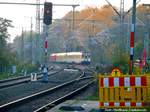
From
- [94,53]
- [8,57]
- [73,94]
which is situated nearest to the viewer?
[73,94]

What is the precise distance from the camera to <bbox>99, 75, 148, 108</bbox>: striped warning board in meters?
16.5

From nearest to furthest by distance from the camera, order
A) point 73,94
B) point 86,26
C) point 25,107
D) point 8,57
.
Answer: point 25,107, point 73,94, point 8,57, point 86,26

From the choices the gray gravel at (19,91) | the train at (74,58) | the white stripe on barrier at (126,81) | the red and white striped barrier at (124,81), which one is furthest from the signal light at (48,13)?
the train at (74,58)

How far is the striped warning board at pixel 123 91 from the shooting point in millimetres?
16531

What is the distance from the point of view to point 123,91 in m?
16.8

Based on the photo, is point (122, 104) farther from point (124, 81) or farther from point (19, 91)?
point (19, 91)

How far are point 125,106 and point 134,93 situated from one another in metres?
0.47

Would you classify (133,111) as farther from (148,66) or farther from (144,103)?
(148,66)

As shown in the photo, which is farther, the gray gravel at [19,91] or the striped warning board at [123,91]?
the gray gravel at [19,91]

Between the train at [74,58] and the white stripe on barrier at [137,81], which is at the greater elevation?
the train at [74,58]

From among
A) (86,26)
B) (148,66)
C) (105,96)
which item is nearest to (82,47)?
(86,26)

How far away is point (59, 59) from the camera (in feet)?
380

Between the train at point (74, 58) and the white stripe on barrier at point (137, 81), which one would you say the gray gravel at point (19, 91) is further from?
the train at point (74, 58)

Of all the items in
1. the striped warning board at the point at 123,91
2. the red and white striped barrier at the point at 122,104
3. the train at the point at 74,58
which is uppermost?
the train at the point at 74,58
